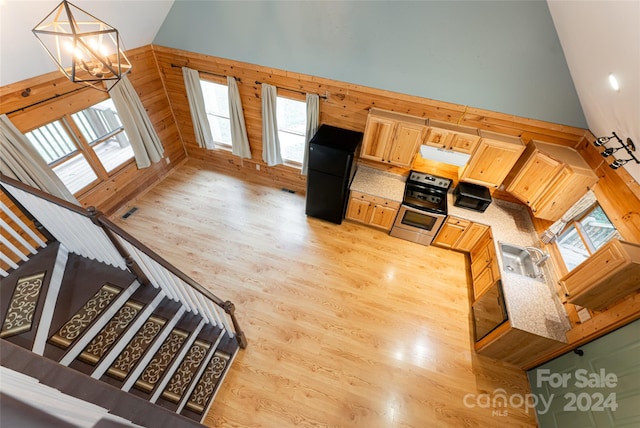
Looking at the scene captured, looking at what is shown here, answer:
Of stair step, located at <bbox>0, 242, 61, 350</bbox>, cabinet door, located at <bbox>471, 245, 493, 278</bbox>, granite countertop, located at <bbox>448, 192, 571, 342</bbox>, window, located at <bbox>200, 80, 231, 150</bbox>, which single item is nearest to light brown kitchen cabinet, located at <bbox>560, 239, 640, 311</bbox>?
granite countertop, located at <bbox>448, 192, 571, 342</bbox>

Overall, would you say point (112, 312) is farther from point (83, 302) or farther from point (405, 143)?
point (405, 143)

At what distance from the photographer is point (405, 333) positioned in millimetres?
3451

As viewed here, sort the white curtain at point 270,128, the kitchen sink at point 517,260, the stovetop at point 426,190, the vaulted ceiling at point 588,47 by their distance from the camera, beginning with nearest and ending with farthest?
the vaulted ceiling at point 588,47 → the kitchen sink at point 517,260 → the stovetop at point 426,190 → the white curtain at point 270,128

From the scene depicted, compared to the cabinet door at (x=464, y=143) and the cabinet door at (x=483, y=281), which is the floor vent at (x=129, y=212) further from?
the cabinet door at (x=483, y=281)

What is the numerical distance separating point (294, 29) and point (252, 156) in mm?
2398

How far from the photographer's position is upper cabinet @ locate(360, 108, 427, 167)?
3.63 m

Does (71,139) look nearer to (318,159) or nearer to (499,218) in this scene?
(318,159)

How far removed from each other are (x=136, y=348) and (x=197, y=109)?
13.3 feet

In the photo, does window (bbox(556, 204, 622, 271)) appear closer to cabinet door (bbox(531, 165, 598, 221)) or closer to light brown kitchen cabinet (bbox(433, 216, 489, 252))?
cabinet door (bbox(531, 165, 598, 221))

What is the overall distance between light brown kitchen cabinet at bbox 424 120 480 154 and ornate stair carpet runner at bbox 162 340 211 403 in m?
3.80

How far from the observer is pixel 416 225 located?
4281 millimetres

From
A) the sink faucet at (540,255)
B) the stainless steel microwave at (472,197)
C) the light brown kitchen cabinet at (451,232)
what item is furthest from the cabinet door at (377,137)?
the sink faucet at (540,255)

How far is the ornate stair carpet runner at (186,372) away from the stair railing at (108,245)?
0.27 metres

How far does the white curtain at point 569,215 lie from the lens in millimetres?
2926
